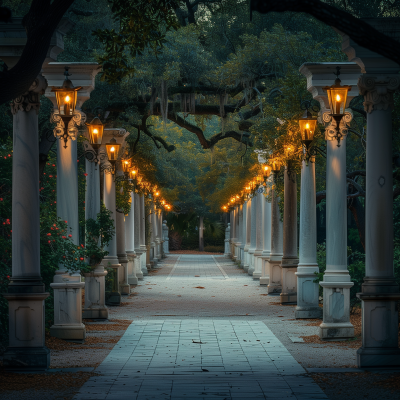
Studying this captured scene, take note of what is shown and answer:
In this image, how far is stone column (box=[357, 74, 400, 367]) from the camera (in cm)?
894

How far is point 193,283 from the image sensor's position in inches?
1061

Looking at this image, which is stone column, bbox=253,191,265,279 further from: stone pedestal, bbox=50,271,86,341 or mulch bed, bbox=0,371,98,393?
mulch bed, bbox=0,371,98,393

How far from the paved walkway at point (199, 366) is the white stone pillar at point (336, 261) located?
1.11 metres

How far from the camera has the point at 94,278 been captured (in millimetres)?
15438

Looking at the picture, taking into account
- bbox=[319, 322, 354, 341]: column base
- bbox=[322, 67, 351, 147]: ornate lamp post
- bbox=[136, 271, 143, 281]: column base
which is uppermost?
bbox=[322, 67, 351, 147]: ornate lamp post

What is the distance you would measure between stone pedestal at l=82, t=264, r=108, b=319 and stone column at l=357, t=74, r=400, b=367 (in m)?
7.56

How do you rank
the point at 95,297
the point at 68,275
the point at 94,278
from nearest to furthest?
the point at 68,275 → the point at 95,297 → the point at 94,278

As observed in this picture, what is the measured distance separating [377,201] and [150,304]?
1062cm

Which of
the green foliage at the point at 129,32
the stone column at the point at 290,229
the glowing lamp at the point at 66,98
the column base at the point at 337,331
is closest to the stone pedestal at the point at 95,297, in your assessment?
the stone column at the point at 290,229

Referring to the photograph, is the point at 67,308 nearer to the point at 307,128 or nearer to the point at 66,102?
the point at 66,102

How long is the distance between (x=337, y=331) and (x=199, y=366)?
3481 millimetres

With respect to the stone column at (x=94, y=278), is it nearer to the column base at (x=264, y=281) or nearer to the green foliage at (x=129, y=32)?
the green foliage at (x=129, y=32)

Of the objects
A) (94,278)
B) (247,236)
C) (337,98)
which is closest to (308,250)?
(337,98)

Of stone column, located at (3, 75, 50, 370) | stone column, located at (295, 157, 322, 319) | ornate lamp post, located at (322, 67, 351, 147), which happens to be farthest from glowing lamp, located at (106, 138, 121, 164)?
stone column, located at (3, 75, 50, 370)
